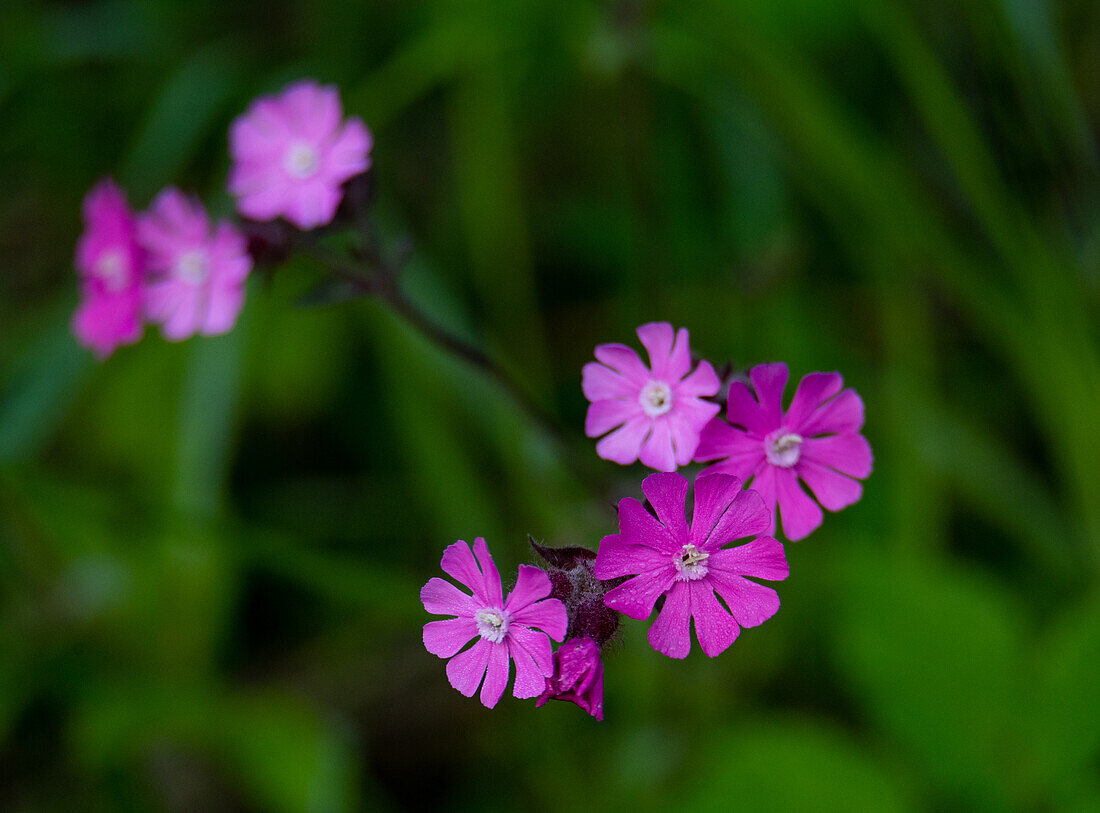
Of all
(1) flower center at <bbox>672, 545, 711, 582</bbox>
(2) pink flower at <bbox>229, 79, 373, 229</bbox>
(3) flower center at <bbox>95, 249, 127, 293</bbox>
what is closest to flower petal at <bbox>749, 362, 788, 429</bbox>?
(1) flower center at <bbox>672, 545, 711, 582</bbox>

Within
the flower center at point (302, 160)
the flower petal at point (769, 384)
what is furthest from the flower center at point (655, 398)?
the flower center at point (302, 160)

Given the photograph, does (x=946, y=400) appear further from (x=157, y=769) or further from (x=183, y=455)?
(x=157, y=769)

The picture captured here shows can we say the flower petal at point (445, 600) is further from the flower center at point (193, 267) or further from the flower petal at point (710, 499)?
the flower center at point (193, 267)

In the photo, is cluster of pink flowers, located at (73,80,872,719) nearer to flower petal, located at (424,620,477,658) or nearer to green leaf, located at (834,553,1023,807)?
flower petal, located at (424,620,477,658)

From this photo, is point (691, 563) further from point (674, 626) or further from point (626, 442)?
point (626, 442)

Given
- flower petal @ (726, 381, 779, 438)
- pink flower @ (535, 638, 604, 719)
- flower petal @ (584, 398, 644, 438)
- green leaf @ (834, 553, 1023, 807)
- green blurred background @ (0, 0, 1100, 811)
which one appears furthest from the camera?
green blurred background @ (0, 0, 1100, 811)

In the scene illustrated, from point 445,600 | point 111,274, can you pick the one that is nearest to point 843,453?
point 445,600
